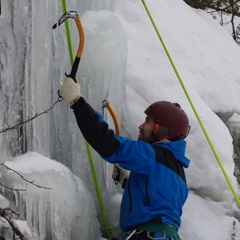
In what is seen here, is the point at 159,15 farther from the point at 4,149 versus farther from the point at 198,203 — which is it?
the point at 4,149

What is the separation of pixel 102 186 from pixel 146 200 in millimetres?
814

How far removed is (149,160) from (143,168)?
6 centimetres

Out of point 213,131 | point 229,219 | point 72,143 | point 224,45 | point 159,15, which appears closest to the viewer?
point 72,143

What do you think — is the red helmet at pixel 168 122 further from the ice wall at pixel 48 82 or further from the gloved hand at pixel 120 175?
the ice wall at pixel 48 82

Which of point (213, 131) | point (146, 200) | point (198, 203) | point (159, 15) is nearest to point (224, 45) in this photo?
point (159, 15)

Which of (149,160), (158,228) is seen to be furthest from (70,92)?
(158,228)

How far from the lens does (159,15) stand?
5926 mm

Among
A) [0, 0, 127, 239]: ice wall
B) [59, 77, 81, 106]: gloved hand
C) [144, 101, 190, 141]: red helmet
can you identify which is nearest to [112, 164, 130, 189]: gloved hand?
[0, 0, 127, 239]: ice wall

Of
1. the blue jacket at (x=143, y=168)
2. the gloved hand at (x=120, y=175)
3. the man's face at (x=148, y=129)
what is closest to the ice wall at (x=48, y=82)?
the gloved hand at (x=120, y=175)

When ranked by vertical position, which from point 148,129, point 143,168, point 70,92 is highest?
point 70,92

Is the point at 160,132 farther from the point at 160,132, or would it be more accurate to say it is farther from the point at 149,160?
the point at 149,160

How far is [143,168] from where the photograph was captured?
325 centimetres

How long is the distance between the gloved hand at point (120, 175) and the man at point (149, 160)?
349 millimetres

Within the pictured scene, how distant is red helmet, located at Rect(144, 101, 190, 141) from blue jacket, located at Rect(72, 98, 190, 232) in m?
0.07
